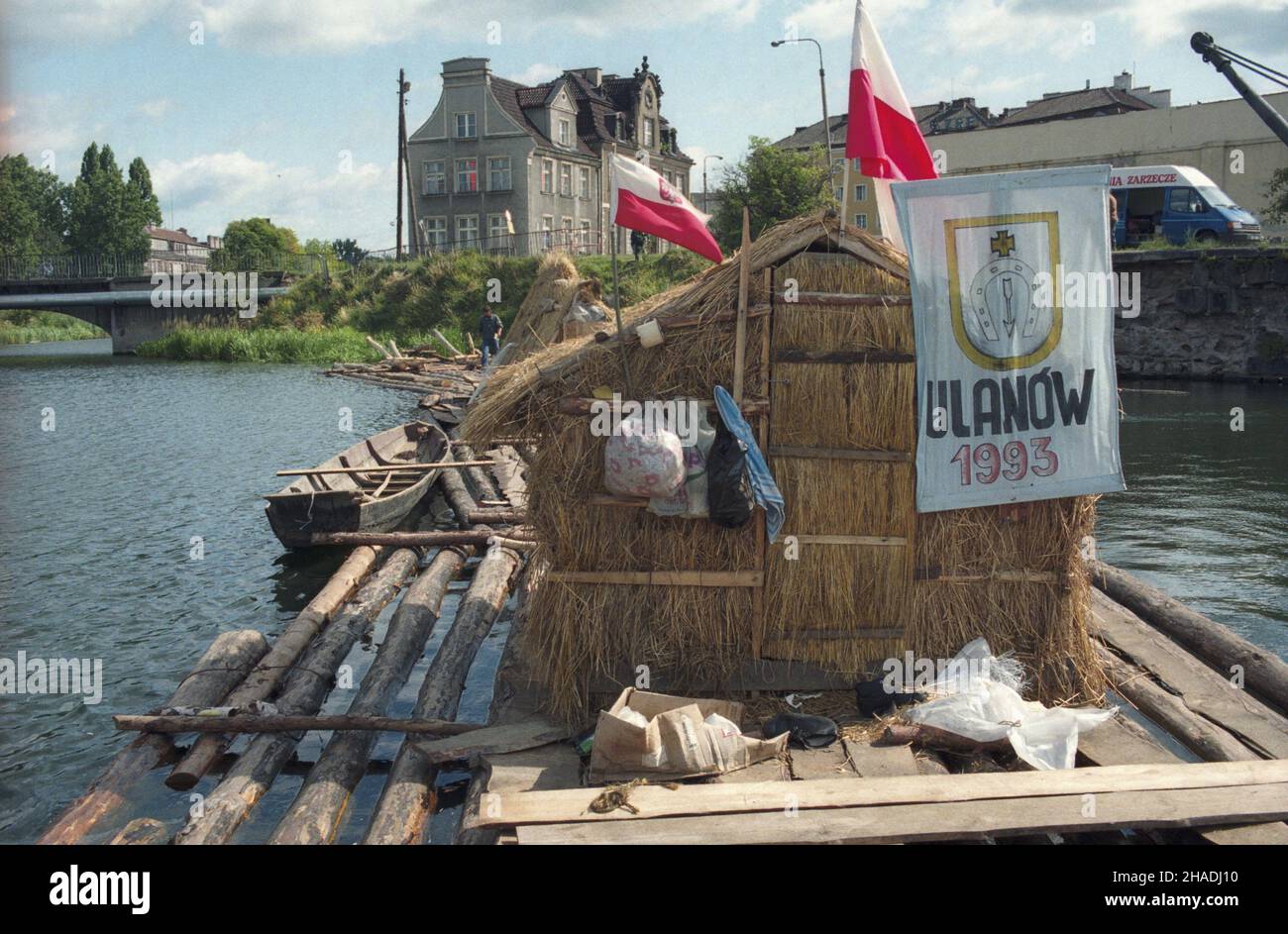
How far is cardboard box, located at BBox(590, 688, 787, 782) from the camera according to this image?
7.68 meters

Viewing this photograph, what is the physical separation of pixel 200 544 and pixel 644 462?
12555 mm

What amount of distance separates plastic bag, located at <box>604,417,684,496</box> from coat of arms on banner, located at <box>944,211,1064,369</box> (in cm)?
255

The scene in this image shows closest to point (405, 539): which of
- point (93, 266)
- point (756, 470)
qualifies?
point (756, 470)

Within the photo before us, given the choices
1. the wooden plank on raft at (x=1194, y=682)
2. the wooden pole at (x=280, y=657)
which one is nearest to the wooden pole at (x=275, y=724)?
the wooden pole at (x=280, y=657)

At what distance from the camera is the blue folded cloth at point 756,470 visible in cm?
875

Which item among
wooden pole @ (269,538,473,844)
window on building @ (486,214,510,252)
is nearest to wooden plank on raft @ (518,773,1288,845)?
wooden pole @ (269,538,473,844)

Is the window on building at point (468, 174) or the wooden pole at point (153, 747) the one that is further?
the window on building at point (468, 174)

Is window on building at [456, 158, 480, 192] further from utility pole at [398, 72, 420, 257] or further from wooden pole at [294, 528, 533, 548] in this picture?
wooden pole at [294, 528, 533, 548]

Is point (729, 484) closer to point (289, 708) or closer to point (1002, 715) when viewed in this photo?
point (1002, 715)

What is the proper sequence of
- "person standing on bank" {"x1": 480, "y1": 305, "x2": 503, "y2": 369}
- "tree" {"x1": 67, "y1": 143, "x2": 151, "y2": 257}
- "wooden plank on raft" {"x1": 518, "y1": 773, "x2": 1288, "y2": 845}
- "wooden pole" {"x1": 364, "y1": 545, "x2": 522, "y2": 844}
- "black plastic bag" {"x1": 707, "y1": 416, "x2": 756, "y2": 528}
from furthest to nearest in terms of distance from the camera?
"tree" {"x1": 67, "y1": 143, "x2": 151, "y2": 257}
"person standing on bank" {"x1": 480, "y1": 305, "x2": 503, "y2": 369}
"black plastic bag" {"x1": 707, "y1": 416, "x2": 756, "y2": 528}
"wooden pole" {"x1": 364, "y1": 545, "x2": 522, "y2": 844}
"wooden plank on raft" {"x1": 518, "y1": 773, "x2": 1288, "y2": 845}

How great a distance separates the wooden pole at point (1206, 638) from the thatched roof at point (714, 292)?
3710 mm

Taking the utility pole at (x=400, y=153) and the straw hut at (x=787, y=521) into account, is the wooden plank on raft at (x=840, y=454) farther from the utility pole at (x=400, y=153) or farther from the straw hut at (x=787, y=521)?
the utility pole at (x=400, y=153)
